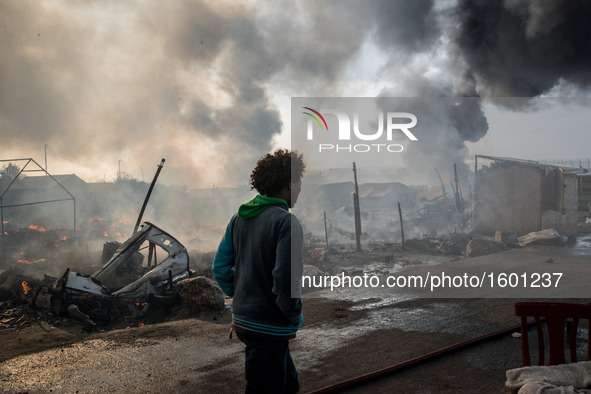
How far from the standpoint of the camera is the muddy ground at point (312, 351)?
3961 millimetres

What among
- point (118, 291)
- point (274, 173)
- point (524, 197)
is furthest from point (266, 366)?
point (524, 197)

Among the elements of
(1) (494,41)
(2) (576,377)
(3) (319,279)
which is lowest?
(3) (319,279)

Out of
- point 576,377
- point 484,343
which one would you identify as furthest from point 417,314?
point 576,377

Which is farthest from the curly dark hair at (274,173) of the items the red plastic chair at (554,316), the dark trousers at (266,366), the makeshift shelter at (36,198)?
the makeshift shelter at (36,198)

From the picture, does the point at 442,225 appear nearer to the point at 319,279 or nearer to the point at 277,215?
the point at 319,279

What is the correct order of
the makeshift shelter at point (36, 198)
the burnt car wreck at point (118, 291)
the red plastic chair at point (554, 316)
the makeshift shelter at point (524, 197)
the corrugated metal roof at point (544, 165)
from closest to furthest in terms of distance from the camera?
the red plastic chair at point (554, 316)
the burnt car wreck at point (118, 291)
the corrugated metal roof at point (544, 165)
the makeshift shelter at point (524, 197)
the makeshift shelter at point (36, 198)

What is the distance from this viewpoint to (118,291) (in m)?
8.04

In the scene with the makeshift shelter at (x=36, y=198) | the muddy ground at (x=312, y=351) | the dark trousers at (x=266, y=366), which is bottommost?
the muddy ground at (x=312, y=351)

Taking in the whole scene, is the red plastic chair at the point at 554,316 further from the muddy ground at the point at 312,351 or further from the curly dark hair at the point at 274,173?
the curly dark hair at the point at 274,173

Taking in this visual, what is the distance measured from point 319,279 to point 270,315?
10.6 m

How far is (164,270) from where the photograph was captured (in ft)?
27.5

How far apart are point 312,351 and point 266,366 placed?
101 inches

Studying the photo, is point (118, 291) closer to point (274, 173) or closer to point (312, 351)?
point (312, 351)

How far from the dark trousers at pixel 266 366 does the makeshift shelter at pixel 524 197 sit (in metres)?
18.3
